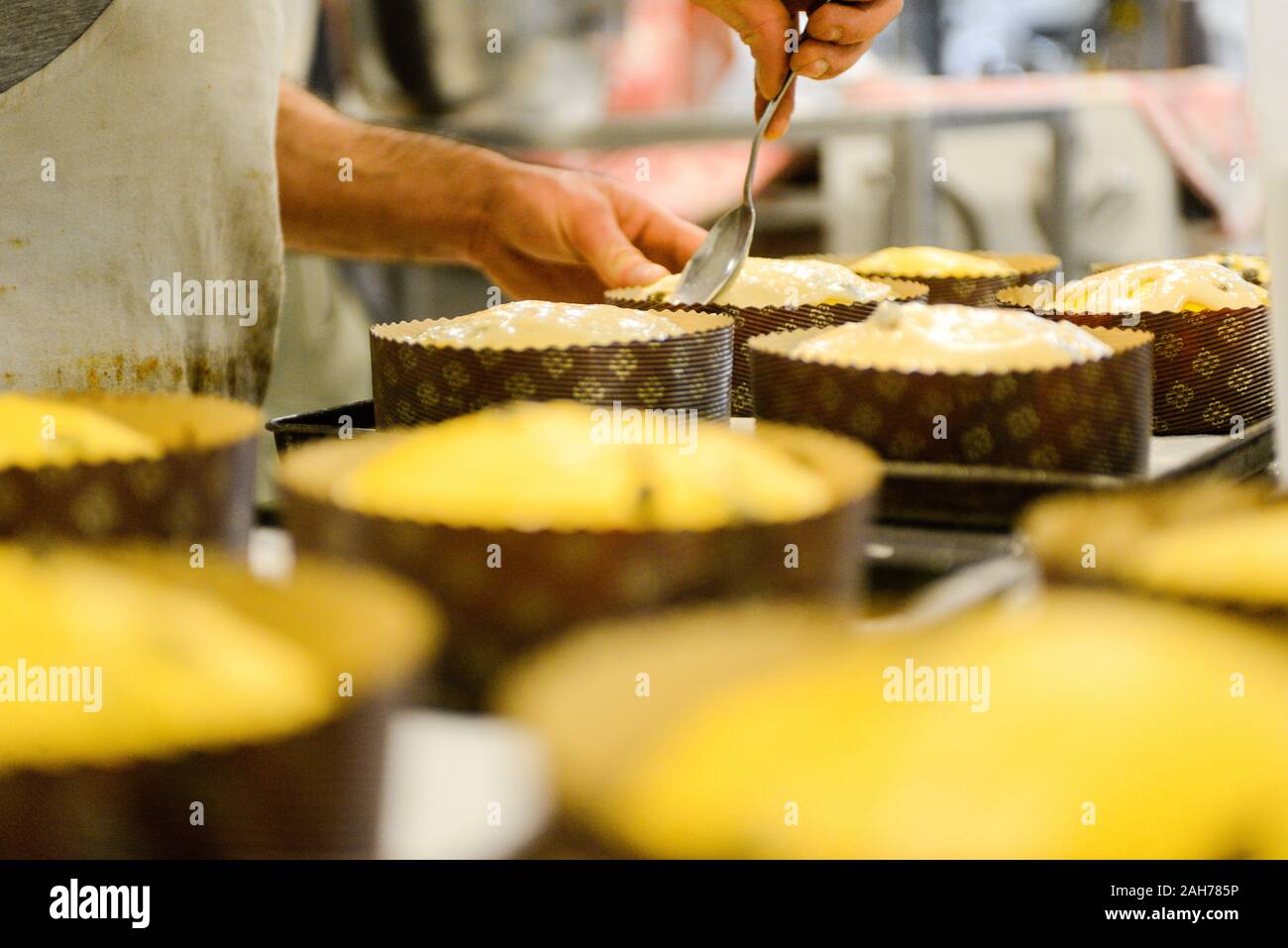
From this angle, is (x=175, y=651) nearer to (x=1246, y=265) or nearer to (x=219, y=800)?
(x=219, y=800)

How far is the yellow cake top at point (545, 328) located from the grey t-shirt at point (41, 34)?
610mm

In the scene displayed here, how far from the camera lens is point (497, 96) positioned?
3.07 meters

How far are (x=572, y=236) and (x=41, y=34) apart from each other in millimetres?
717

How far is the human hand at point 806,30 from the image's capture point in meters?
1.66

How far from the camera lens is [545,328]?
1.14 metres

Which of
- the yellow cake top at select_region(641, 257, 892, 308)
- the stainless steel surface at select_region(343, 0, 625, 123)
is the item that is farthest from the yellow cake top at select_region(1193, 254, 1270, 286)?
the stainless steel surface at select_region(343, 0, 625, 123)

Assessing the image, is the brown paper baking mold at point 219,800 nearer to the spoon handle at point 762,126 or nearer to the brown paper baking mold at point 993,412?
the brown paper baking mold at point 993,412

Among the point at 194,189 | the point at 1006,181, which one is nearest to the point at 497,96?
the point at 194,189

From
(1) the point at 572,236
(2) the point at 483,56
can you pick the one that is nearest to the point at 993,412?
(1) the point at 572,236

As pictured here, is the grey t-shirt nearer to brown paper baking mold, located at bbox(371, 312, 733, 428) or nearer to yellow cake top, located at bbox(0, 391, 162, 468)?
brown paper baking mold, located at bbox(371, 312, 733, 428)

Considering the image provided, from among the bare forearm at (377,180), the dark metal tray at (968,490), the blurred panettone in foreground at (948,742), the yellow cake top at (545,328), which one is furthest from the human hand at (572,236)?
the blurred panettone in foreground at (948,742)

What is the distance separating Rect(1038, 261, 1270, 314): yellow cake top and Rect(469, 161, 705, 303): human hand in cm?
52
